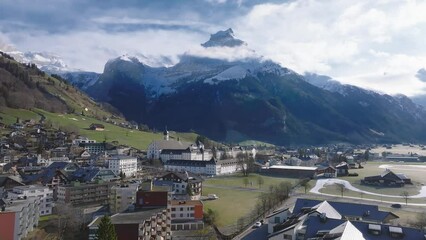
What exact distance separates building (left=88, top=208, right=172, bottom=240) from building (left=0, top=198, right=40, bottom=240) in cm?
Result: 711

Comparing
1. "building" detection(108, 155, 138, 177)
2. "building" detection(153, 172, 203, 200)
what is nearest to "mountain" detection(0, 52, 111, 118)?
"building" detection(108, 155, 138, 177)

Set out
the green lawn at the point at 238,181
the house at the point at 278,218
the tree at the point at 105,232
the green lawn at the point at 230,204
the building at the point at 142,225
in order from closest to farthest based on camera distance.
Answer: the tree at the point at 105,232
the building at the point at 142,225
the house at the point at 278,218
the green lawn at the point at 230,204
the green lawn at the point at 238,181

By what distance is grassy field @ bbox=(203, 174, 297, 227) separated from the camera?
5600 cm

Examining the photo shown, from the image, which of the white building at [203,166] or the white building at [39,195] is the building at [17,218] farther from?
the white building at [203,166]

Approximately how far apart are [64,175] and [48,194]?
370 inches

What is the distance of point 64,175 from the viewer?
222ft

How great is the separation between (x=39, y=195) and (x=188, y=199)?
20.5 meters

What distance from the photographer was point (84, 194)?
206 feet

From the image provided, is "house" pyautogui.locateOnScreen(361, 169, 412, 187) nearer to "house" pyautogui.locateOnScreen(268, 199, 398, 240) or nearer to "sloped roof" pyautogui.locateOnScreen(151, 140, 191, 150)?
"house" pyautogui.locateOnScreen(268, 199, 398, 240)

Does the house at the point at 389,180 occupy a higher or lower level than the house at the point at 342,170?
lower

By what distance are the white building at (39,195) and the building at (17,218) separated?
4704mm

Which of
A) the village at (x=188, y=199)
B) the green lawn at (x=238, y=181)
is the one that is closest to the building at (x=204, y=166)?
the village at (x=188, y=199)

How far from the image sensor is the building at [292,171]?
100125mm

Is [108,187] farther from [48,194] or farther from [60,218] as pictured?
[60,218]
